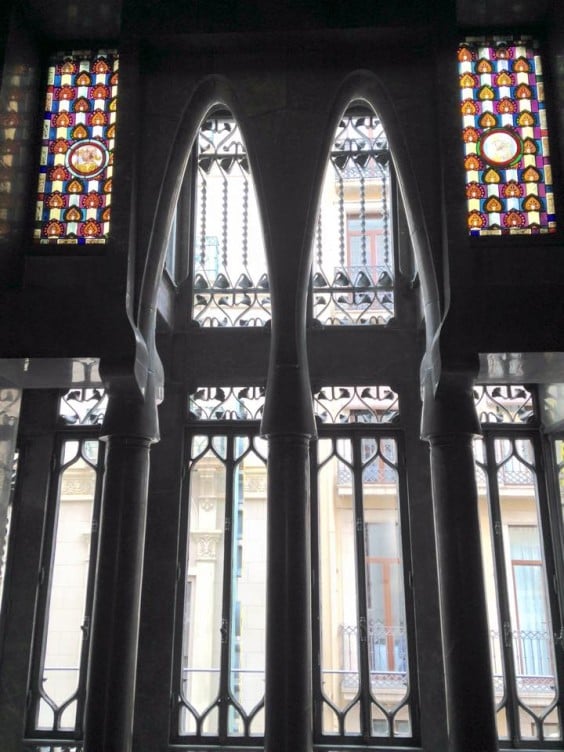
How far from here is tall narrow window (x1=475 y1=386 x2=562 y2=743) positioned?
256 inches

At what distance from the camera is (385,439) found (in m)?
7.17

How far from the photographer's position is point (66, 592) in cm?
694

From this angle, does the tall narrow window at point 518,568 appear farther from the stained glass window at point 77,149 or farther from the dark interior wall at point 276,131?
the stained glass window at point 77,149

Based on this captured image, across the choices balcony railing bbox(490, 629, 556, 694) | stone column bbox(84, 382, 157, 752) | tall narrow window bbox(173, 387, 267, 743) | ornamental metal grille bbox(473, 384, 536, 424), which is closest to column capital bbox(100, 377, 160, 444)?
stone column bbox(84, 382, 157, 752)

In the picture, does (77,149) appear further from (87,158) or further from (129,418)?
(129,418)

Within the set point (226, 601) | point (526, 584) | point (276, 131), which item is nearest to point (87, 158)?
point (276, 131)

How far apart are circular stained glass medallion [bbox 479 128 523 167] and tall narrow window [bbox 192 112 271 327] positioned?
294cm

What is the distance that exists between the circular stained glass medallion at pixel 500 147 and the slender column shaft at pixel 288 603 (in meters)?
2.63

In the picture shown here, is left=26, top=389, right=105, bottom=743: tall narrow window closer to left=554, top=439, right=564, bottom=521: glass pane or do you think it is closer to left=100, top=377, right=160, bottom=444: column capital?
left=100, top=377, right=160, bottom=444: column capital

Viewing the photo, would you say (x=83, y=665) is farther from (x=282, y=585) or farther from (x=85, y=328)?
(x=85, y=328)

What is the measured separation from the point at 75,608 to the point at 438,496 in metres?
4.10

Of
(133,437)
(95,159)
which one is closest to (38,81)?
(95,159)

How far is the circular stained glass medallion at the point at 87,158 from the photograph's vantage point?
18.1 ft

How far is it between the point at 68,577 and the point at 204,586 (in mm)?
1386
